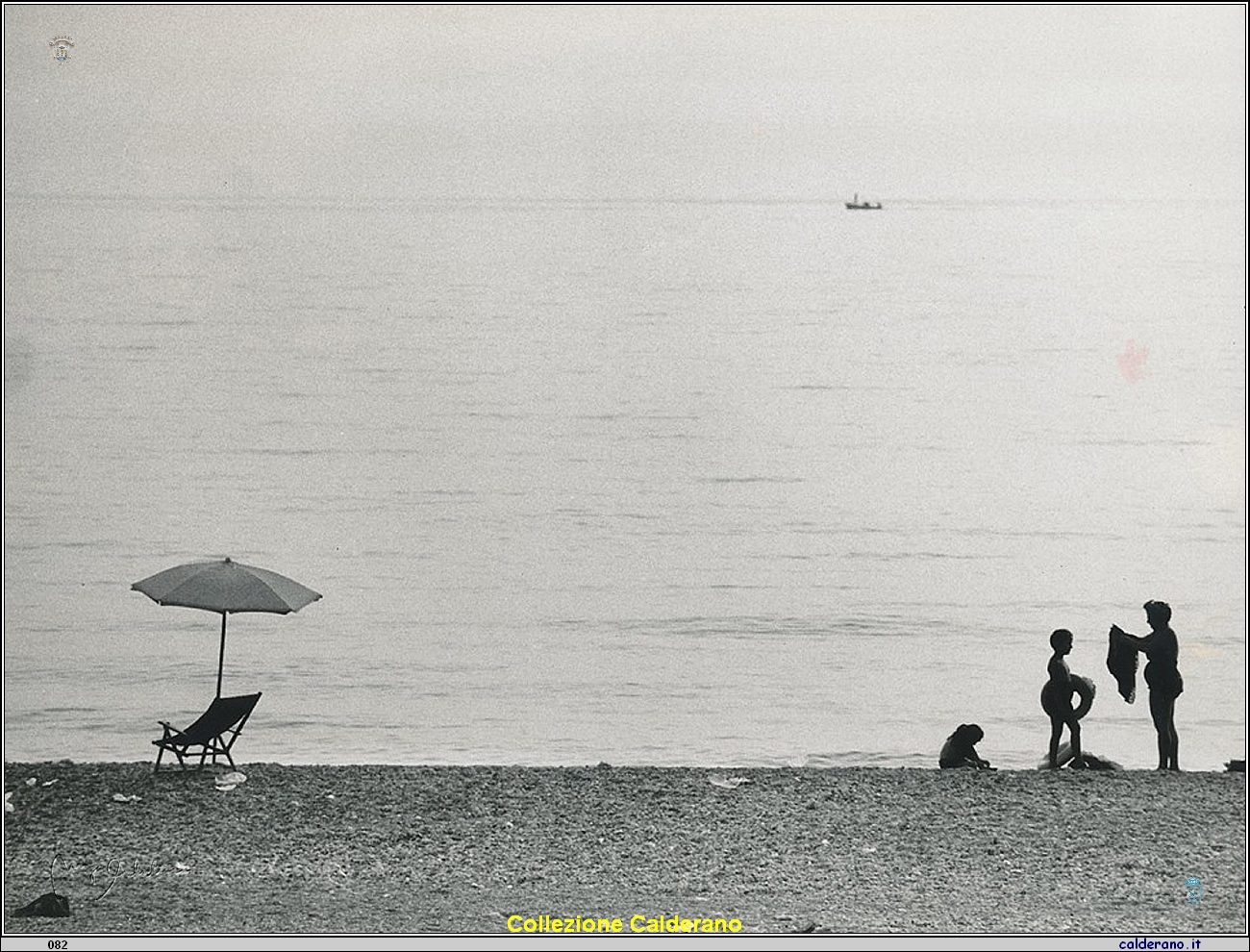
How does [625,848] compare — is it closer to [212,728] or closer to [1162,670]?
[212,728]

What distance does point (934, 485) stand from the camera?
12.3 meters

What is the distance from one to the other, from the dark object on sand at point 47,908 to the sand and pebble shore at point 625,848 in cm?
5

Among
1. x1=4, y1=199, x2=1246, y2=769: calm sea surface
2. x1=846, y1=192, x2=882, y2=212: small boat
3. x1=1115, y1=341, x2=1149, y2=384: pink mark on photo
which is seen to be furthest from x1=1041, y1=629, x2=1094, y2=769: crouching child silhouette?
x1=1115, y1=341, x2=1149, y2=384: pink mark on photo

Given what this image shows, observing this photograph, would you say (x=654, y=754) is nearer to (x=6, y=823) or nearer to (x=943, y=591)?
(x=6, y=823)

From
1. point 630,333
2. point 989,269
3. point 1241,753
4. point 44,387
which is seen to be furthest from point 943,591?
point 989,269

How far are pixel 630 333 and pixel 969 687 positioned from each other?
31.0ft

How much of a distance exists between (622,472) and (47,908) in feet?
28.7

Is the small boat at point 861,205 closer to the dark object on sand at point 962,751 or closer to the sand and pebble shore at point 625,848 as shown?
the dark object on sand at point 962,751

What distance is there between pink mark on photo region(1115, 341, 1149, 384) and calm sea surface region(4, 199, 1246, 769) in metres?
0.08

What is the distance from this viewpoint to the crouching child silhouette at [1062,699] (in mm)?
5508

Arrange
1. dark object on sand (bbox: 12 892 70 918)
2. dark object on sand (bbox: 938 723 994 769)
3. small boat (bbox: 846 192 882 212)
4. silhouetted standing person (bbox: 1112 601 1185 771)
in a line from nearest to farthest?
dark object on sand (bbox: 12 892 70 918) < dark object on sand (bbox: 938 723 994 769) < silhouetted standing person (bbox: 1112 601 1185 771) < small boat (bbox: 846 192 882 212)

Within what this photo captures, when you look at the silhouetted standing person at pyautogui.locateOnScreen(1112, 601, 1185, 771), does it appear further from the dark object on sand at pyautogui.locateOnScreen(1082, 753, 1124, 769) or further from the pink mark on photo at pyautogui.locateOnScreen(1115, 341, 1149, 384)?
the pink mark on photo at pyautogui.locateOnScreen(1115, 341, 1149, 384)

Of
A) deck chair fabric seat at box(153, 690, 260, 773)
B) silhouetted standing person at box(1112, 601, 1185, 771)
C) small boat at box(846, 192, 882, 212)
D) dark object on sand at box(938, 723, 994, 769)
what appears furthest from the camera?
small boat at box(846, 192, 882, 212)

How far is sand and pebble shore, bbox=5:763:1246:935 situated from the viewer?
Result: 163 inches
